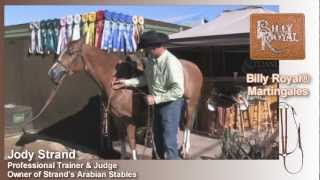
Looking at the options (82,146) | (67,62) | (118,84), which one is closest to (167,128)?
(118,84)

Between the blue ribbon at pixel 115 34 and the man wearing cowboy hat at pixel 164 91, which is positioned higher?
the blue ribbon at pixel 115 34

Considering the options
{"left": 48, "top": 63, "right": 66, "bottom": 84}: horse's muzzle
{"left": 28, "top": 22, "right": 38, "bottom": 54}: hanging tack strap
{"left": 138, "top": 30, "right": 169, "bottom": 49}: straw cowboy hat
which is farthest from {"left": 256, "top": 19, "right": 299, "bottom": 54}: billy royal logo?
{"left": 28, "top": 22, "right": 38, "bottom": 54}: hanging tack strap

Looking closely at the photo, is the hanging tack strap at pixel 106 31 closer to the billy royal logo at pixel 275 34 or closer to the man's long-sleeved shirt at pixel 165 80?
the man's long-sleeved shirt at pixel 165 80

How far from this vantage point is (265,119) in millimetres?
3902

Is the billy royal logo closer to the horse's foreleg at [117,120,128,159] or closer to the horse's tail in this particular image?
the horse's tail

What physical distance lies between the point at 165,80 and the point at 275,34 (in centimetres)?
82

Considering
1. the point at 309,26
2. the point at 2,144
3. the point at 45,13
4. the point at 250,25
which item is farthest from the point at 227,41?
the point at 2,144

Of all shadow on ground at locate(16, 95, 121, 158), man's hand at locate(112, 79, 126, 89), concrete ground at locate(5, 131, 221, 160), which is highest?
man's hand at locate(112, 79, 126, 89)

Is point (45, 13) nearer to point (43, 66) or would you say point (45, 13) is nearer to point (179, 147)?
point (43, 66)

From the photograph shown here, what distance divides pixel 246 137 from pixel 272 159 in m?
0.23

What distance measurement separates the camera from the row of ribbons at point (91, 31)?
3.87 meters

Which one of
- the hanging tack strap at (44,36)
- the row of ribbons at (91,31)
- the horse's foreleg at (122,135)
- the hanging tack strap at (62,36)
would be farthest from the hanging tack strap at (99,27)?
the horse's foreleg at (122,135)

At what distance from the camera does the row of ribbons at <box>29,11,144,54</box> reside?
3.87m

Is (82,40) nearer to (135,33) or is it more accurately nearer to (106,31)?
(106,31)
